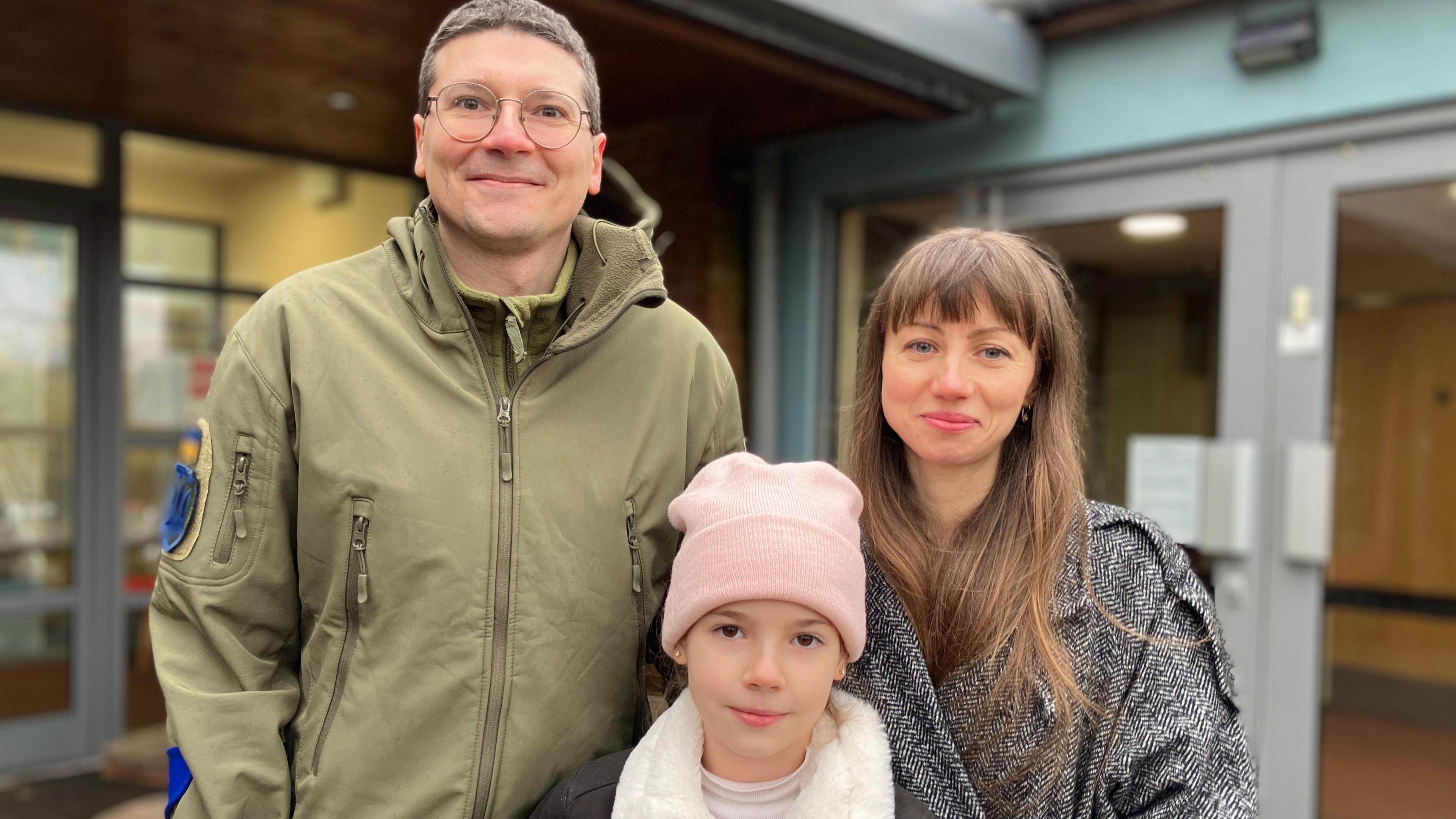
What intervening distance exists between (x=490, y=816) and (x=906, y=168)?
3.71 meters

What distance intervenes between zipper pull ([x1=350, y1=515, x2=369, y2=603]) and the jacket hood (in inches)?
10.6

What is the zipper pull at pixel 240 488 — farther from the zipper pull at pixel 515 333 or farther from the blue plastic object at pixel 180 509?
the zipper pull at pixel 515 333

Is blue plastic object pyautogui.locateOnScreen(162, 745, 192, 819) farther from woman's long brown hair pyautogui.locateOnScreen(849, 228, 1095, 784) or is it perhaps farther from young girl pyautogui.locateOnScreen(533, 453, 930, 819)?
woman's long brown hair pyautogui.locateOnScreen(849, 228, 1095, 784)

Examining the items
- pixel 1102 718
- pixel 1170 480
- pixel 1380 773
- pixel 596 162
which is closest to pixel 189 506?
pixel 596 162

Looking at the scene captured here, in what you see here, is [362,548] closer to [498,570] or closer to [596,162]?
[498,570]

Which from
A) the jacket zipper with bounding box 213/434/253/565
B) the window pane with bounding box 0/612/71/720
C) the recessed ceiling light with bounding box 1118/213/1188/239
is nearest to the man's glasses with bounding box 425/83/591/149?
the jacket zipper with bounding box 213/434/253/565

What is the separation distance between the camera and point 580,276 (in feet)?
5.17

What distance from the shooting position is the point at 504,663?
1.42 metres

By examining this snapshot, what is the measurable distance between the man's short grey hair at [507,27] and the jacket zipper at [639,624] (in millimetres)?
550

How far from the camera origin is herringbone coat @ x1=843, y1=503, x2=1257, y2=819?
4.56ft

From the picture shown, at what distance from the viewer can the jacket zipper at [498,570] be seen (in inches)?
55.5

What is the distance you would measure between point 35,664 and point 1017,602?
465cm

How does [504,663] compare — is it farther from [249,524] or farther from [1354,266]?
[1354,266]

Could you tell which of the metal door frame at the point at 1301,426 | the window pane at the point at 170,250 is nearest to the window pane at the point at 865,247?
the metal door frame at the point at 1301,426
